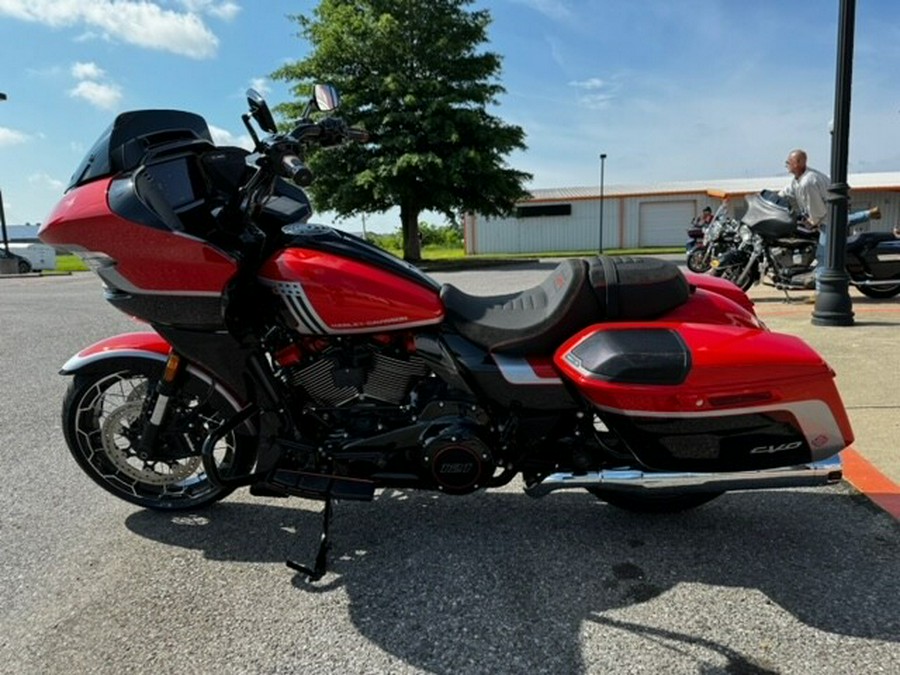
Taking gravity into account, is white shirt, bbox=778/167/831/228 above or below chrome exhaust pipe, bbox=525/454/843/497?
above

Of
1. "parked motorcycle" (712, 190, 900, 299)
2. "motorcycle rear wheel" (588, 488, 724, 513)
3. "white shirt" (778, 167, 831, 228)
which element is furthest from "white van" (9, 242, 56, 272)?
"motorcycle rear wheel" (588, 488, 724, 513)

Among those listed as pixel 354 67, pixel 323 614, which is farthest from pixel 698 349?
pixel 354 67

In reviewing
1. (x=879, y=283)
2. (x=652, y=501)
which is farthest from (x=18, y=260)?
(x=652, y=501)

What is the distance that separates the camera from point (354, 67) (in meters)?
23.8

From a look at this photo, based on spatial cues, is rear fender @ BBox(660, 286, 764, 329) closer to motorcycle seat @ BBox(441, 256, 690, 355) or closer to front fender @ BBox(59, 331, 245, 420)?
motorcycle seat @ BBox(441, 256, 690, 355)

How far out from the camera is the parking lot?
203 cm

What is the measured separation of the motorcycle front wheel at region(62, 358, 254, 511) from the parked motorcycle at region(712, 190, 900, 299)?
7153 mm

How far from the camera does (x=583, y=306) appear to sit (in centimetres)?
238

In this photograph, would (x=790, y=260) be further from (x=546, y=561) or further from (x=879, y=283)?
(x=546, y=561)

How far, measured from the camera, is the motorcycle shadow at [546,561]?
212 centimetres

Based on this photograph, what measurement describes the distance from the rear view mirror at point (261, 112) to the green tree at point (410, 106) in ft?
63.9

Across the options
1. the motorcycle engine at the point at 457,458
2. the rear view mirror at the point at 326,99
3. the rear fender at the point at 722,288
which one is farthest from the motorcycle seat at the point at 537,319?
the rear view mirror at the point at 326,99

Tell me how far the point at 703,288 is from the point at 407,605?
5.82ft

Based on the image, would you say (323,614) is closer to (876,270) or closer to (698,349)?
(698,349)
